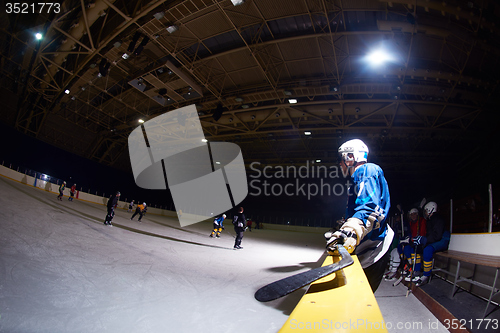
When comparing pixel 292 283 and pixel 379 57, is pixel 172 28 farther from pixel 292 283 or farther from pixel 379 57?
pixel 292 283

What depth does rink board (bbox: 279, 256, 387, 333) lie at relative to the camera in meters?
0.70

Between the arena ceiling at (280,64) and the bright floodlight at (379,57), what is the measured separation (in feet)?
0.82

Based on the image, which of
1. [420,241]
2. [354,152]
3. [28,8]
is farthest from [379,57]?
[28,8]

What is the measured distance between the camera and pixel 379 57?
9.39m

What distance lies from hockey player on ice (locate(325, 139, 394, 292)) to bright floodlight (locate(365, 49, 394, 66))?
9343mm

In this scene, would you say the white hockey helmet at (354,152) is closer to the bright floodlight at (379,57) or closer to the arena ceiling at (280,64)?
the arena ceiling at (280,64)

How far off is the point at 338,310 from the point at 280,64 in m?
12.2

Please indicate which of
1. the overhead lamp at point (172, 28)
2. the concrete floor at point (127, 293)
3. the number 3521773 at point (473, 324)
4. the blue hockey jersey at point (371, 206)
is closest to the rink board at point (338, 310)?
the blue hockey jersey at point (371, 206)

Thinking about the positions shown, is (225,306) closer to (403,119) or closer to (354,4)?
(354,4)

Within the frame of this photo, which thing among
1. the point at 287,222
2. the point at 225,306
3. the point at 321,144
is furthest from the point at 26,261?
the point at 287,222

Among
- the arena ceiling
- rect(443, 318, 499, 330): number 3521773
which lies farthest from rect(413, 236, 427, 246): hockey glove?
the arena ceiling

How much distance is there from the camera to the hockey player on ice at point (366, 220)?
145 cm

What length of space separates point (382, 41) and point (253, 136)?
12037 mm

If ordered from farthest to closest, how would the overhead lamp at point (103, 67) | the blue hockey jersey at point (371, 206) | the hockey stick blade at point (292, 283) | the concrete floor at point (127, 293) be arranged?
1. the overhead lamp at point (103, 67)
2. the concrete floor at point (127, 293)
3. the blue hockey jersey at point (371, 206)
4. the hockey stick blade at point (292, 283)
